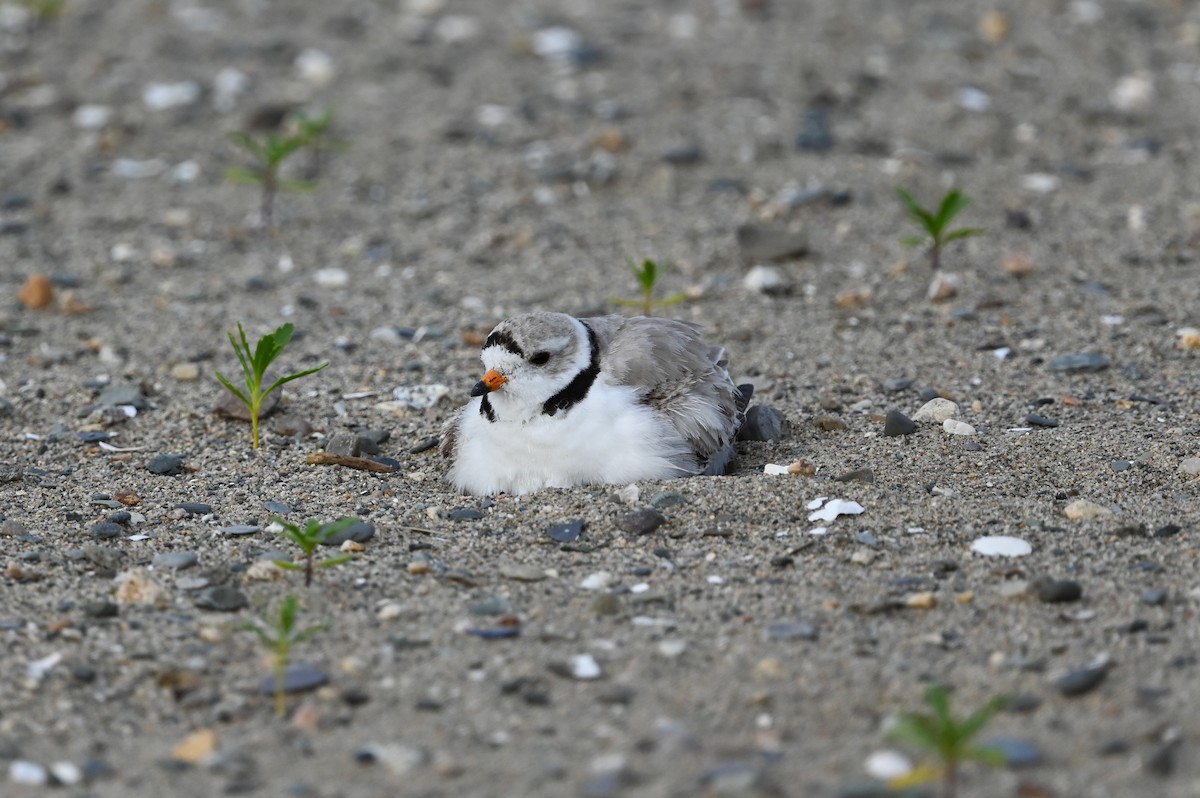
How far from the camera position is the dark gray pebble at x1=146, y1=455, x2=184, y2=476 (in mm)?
4586

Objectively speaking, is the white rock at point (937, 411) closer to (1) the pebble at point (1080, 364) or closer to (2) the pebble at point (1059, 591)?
(1) the pebble at point (1080, 364)

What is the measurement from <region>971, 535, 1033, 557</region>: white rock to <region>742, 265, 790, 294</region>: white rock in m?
2.33

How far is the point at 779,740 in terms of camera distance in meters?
2.99

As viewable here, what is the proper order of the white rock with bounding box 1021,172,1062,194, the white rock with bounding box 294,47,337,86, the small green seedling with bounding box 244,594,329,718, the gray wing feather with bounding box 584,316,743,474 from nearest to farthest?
1. the small green seedling with bounding box 244,594,329,718
2. the gray wing feather with bounding box 584,316,743,474
3. the white rock with bounding box 1021,172,1062,194
4. the white rock with bounding box 294,47,337,86

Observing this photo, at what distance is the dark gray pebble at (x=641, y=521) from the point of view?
157 inches

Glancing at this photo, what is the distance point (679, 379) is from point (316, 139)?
3380 millimetres

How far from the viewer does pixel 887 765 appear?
9.41 ft

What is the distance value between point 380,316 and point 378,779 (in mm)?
3204

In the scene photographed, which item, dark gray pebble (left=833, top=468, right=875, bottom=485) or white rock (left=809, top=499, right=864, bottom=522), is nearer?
white rock (left=809, top=499, right=864, bottom=522)

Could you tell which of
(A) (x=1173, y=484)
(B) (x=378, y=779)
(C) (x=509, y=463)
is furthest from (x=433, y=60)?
(B) (x=378, y=779)

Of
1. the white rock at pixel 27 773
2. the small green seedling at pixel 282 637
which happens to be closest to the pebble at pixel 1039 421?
the small green seedling at pixel 282 637

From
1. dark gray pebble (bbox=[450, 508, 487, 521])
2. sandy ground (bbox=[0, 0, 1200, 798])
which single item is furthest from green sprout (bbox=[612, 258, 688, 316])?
dark gray pebble (bbox=[450, 508, 487, 521])

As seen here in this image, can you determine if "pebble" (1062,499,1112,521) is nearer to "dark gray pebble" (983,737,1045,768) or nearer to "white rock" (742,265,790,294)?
"dark gray pebble" (983,737,1045,768)

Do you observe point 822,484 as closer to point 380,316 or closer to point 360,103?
point 380,316
